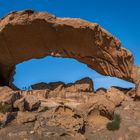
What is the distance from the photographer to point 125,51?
21.6 m

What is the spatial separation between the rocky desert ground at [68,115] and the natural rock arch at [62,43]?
191cm

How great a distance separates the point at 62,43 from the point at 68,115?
20.1 ft

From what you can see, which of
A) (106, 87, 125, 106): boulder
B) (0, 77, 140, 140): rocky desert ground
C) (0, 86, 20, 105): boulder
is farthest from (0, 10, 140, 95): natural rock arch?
(0, 86, 20, 105): boulder

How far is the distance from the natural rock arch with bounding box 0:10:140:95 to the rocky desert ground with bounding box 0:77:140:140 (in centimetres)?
191

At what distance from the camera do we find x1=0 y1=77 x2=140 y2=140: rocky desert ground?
15.4m

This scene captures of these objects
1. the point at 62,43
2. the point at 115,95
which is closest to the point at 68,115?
the point at 115,95

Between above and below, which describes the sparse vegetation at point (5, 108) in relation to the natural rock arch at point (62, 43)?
below

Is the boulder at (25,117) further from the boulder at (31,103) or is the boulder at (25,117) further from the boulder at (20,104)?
the boulder at (31,103)

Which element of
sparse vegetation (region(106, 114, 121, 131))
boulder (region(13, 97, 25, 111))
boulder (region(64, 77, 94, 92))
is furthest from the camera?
boulder (region(64, 77, 94, 92))

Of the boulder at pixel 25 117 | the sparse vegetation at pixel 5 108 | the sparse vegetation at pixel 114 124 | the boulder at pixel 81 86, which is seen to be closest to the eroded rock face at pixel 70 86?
the boulder at pixel 81 86

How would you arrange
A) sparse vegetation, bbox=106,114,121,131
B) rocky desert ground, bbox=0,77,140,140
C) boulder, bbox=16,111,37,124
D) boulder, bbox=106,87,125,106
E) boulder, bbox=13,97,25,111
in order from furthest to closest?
boulder, bbox=106,87,125,106 → boulder, bbox=13,97,25,111 → sparse vegetation, bbox=106,114,121,131 → boulder, bbox=16,111,37,124 → rocky desert ground, bbox=0,77,140,140

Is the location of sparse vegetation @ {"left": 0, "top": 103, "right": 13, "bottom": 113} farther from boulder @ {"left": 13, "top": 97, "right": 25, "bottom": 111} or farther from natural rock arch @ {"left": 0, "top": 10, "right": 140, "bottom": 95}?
natural rock arch @ {"left": 0, "top": 10, "right": 140, "bottom": 95}

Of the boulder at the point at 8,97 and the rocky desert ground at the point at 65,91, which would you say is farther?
the boulder at the point at 8,97

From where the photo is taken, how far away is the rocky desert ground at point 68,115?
15445mm
